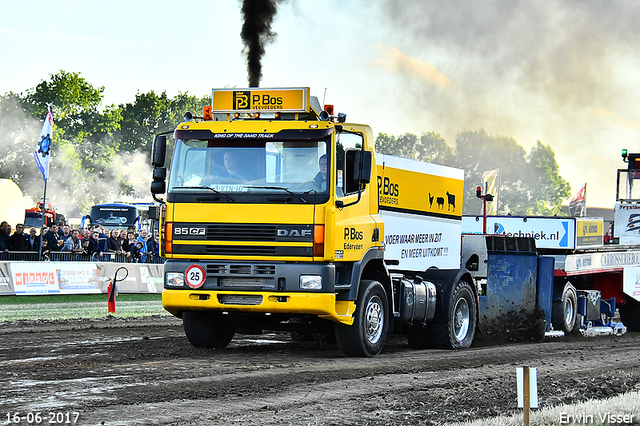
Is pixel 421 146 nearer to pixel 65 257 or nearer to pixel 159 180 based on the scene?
pixel 65 257

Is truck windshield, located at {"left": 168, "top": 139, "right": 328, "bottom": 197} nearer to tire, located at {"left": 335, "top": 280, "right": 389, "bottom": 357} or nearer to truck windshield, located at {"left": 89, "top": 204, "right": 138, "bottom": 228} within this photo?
tire, located at {"left": 335, "top": 280, "right": 389, "bottom": 357}

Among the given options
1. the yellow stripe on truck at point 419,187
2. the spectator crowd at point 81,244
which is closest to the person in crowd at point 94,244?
the spectator crowd at point 81,244

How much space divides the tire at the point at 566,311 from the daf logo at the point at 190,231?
7.74 metres

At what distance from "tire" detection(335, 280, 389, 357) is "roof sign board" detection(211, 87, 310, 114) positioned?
259cm

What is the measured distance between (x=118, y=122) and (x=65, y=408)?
90.6 m

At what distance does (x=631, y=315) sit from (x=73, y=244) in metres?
15.5

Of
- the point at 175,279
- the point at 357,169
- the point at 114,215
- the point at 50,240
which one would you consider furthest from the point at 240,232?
the point at 114,215

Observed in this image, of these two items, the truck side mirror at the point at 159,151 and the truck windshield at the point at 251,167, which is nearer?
the truck windshield at the point at 251,167

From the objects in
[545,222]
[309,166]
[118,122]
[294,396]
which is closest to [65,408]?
[294,396]

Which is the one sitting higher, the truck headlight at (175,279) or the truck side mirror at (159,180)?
the truck side mirror at (159,180)

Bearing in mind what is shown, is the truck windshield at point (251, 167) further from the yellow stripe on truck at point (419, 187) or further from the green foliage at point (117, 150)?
the green foliage at point (117, 150)

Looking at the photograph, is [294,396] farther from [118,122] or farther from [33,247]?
[118,122]

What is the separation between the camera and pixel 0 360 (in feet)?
34.8

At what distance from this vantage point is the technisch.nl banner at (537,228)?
17609 mm
